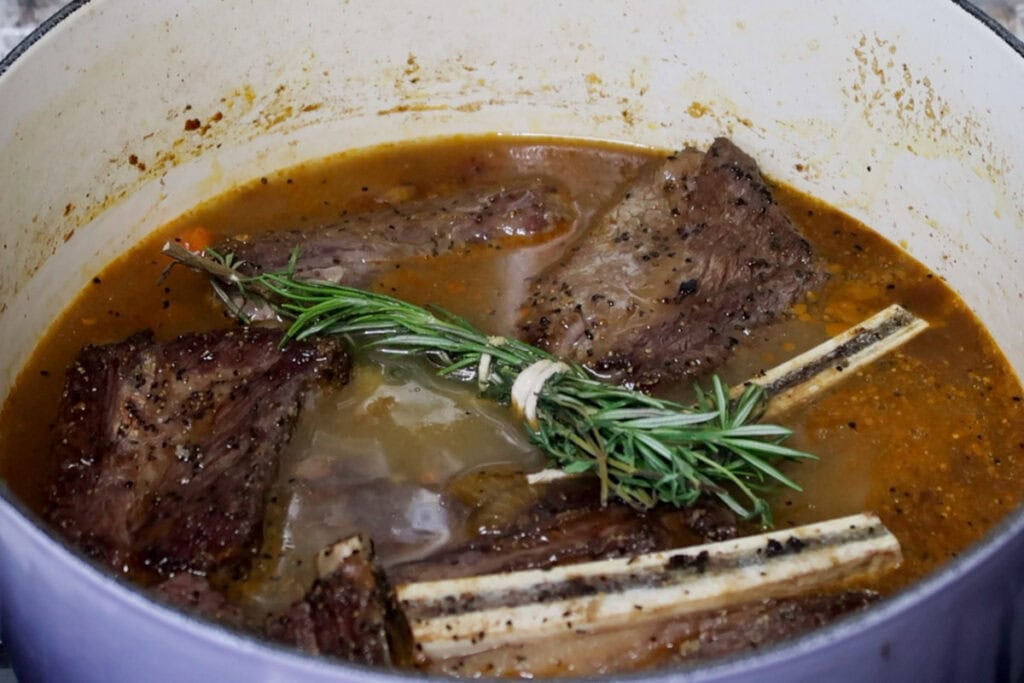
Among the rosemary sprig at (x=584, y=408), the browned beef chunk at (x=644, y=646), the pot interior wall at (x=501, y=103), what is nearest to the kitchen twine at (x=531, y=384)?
the rosemary sprig at (x=584, y=408)

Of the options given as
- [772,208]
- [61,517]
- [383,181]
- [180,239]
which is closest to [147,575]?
[61,517]

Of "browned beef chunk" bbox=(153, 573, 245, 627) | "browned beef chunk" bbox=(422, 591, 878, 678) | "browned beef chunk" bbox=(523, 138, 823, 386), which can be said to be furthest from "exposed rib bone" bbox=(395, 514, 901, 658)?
"browned beef chunk" bbox=(523, 138, 823, 386)

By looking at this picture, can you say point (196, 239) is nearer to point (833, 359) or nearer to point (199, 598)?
point (199, 598)

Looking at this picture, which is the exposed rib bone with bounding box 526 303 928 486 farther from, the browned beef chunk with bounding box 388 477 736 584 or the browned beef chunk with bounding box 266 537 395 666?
the browned beef chunk with bounding box 266 537 395 666

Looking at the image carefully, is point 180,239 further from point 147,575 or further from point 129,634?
point 129,634

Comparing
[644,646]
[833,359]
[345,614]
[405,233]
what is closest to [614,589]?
[644,646]

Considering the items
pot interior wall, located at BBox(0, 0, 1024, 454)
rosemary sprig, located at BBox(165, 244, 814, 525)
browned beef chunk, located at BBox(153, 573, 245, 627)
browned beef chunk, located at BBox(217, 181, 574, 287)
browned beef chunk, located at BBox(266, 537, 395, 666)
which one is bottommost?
browned beef chunk, located at BBox(153, 573, 245, 627)

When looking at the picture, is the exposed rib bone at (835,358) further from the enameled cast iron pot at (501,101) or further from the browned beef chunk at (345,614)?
the browned beef chunk at (345,614)
